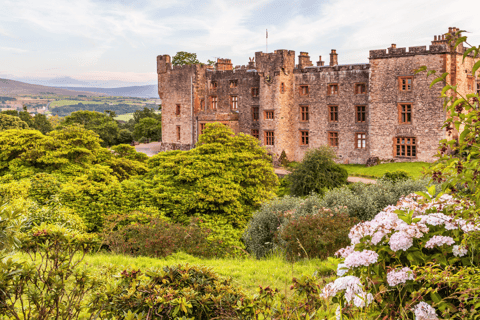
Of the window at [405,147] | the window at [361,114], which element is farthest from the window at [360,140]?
the window at [405,147]

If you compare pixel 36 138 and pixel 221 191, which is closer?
pixel 221 191

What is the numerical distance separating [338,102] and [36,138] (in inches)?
995

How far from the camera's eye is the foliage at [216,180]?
1831cm

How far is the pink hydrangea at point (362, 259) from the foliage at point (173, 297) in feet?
3.79

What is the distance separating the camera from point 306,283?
165 inches

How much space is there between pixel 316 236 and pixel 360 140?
1068 inches

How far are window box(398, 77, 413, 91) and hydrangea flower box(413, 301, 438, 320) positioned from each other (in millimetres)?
31561

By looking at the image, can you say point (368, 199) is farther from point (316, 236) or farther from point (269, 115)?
point (269, 115)

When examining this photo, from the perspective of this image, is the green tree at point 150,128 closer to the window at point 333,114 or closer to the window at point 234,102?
the window at point 234,102

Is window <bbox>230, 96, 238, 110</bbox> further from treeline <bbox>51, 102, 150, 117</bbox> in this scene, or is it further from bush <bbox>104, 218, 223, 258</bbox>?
treeline <bbox>51, 102, 150, 117</bbox>

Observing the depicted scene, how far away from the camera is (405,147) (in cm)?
3225

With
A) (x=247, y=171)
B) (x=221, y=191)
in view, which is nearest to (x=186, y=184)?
(x=221, y=191)

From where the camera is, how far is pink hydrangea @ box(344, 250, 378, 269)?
3.76 metres

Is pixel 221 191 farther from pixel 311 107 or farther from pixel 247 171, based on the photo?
pixel 311 107
